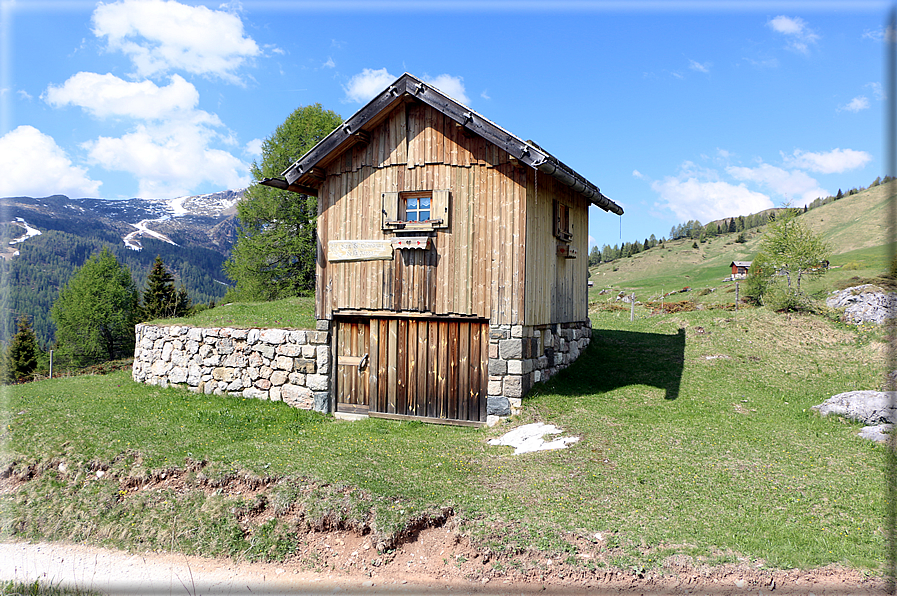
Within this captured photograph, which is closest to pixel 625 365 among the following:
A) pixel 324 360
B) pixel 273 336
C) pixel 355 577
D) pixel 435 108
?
pixel 324 360

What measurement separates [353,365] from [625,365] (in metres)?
8.34

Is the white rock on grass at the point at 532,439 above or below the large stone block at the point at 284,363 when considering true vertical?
below

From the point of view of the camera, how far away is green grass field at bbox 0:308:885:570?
6.54 meters

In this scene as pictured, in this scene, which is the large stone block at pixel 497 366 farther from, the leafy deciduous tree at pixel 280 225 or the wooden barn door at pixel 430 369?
the leafy deciduous tree at pixel 280 225

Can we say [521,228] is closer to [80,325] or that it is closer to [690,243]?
[80,325]

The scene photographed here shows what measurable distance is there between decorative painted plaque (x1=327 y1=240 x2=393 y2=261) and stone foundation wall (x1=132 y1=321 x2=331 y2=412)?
194 cm

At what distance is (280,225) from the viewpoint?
107 feet

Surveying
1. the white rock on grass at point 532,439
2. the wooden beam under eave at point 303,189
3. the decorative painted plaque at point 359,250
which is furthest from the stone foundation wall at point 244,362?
the white rock on grass at point 532,439

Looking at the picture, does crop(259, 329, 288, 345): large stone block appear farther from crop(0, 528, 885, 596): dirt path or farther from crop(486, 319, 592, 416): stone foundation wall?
crop(0, 528, 885, 596): dirt path

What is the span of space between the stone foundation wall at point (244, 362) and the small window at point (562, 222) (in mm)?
6858

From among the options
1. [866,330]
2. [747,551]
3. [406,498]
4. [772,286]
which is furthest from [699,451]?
[772,286]

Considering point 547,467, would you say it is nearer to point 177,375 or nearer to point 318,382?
point 318,382

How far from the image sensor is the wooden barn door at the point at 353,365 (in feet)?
43.6

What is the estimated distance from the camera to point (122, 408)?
1318 centimetres
